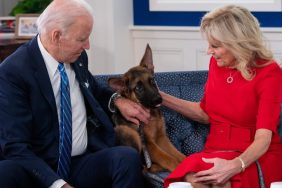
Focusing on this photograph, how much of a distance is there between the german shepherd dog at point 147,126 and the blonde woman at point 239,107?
9.9 inches

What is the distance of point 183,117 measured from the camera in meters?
3.12

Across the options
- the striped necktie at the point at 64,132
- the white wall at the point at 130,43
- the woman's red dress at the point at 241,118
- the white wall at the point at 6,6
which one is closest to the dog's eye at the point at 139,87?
the woman's red dress at the point at 241,118

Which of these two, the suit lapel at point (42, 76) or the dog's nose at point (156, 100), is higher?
the suit lapel at point (42, 76)

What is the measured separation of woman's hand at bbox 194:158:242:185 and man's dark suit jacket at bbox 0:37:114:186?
60 centimetres

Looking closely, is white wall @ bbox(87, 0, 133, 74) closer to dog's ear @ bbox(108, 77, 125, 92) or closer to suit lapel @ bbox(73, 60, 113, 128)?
dog's ear @ bbox(108, 77, 125, 92)

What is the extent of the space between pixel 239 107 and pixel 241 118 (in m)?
0.05

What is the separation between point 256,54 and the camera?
8.89 ft

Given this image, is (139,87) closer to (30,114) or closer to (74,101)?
(74,101)

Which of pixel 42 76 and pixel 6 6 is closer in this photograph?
pixel 42 76

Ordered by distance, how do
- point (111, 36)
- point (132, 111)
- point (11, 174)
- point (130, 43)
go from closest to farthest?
1. point (11, 174)
2. point (132, 111)
3. point (111, 36)
4. point (130, 43)

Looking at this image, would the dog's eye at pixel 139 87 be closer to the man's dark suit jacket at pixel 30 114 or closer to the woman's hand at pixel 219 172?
the man's dark suit jacket at pixel 30 114

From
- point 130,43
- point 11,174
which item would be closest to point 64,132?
point 11,174

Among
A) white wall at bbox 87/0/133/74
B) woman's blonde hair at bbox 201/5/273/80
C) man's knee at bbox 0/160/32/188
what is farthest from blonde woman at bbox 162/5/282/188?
white wall at bbox 87/0/133/74

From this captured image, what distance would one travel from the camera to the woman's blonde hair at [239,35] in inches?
105
